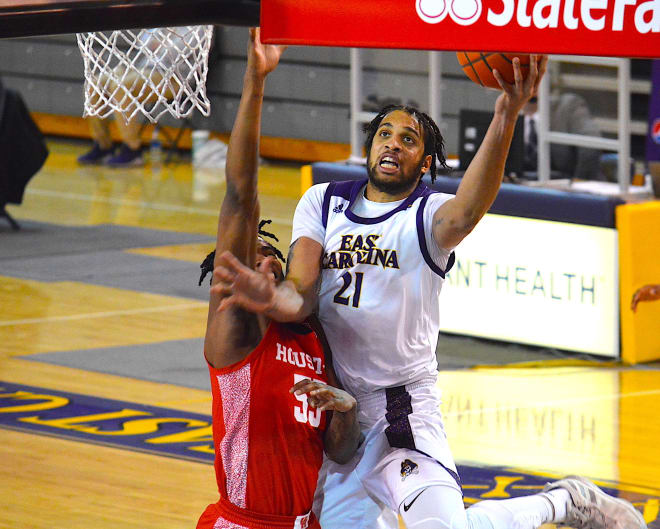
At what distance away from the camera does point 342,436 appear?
4.57 metres

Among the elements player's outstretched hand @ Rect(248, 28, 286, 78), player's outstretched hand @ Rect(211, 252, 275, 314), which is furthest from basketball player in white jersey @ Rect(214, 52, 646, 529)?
player's outstretched hand @ Rect(248, 28, 286, 78)

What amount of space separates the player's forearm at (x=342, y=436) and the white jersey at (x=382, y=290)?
0.66 feet

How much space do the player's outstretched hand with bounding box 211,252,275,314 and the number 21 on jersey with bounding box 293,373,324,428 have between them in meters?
0.44

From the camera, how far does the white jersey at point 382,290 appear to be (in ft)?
15.2

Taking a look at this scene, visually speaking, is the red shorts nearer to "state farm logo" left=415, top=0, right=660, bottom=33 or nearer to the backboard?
the backboard

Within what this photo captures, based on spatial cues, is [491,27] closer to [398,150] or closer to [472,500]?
[398,150]

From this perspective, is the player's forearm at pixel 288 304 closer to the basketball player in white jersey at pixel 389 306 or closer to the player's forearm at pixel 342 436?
the basketball player in white jersey at pixel 389 306

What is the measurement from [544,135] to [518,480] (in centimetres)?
403

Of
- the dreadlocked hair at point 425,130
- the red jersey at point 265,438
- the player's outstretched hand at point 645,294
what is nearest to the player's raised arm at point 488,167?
the dreadlocked hair at point 425,130

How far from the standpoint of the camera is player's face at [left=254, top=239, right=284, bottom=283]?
4.40m

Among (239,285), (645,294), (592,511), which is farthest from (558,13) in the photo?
(645,294)

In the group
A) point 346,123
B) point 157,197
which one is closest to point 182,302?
point 157,197

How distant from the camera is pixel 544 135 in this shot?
33.7 ft

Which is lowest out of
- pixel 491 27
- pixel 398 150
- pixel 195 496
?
pixel 195 496
